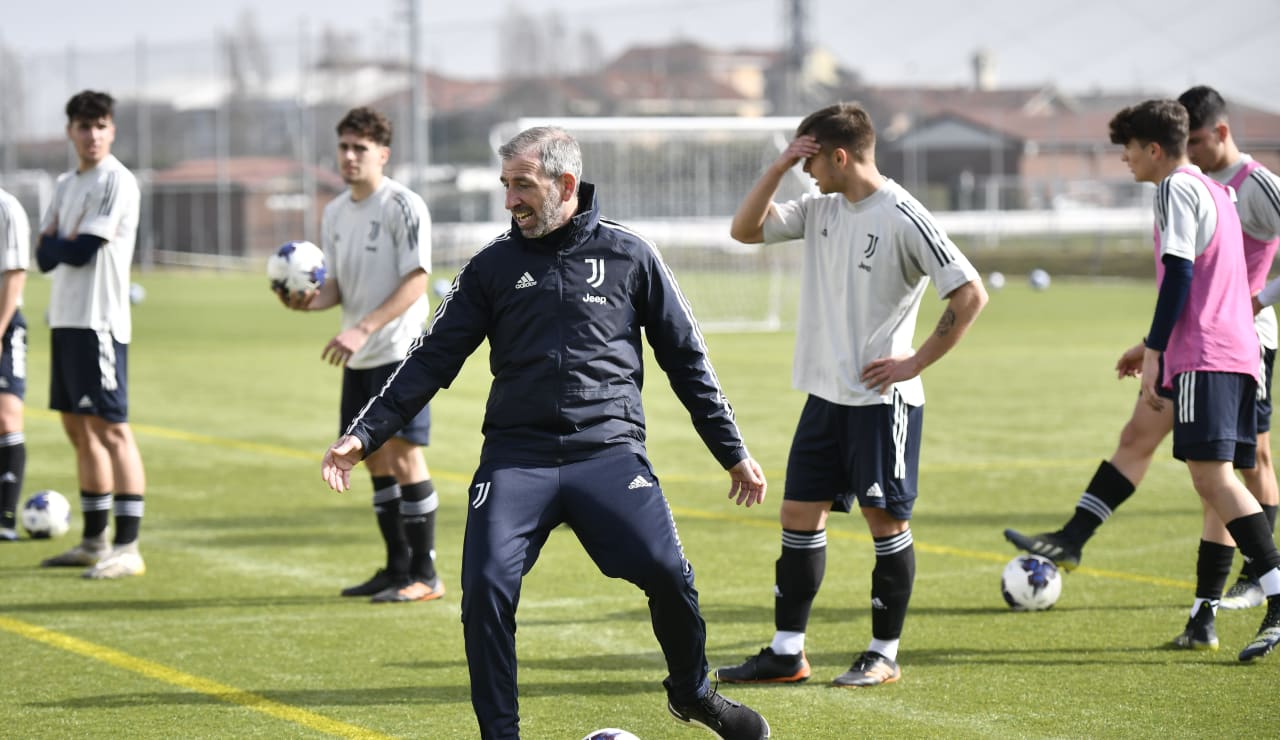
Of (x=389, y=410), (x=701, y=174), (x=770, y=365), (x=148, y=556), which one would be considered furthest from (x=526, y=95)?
(x=389, y=410)

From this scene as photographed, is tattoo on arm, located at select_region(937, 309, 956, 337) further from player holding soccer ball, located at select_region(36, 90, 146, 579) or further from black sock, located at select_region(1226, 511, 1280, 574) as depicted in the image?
player holding soccer ball, located at select_region(36, 90, 146, 579)

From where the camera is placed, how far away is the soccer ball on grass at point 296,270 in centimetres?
806

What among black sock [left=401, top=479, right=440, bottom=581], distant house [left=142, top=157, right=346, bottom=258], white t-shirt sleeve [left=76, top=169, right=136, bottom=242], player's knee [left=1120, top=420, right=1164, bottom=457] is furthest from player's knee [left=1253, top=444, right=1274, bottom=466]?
distant house [left=142, top=157, right=346, bottom=258]

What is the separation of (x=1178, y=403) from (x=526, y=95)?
56.0 meters

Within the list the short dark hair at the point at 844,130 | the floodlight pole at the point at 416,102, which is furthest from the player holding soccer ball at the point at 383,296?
the floodlight pole at the point at 416,102

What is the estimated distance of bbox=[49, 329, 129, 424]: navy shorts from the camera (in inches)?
330

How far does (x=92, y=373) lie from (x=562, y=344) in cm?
424

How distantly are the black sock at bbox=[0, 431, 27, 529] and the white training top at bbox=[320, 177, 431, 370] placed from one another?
9.12 ft

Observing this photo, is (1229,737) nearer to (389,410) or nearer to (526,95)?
(389,410)

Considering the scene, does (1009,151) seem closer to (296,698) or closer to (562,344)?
(296,698)

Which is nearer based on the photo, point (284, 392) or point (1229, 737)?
point (1229, 737)

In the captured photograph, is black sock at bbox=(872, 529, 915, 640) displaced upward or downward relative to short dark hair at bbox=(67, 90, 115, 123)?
downward

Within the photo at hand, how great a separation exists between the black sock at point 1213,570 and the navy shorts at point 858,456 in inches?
54.8

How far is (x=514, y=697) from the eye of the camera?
482 cm
